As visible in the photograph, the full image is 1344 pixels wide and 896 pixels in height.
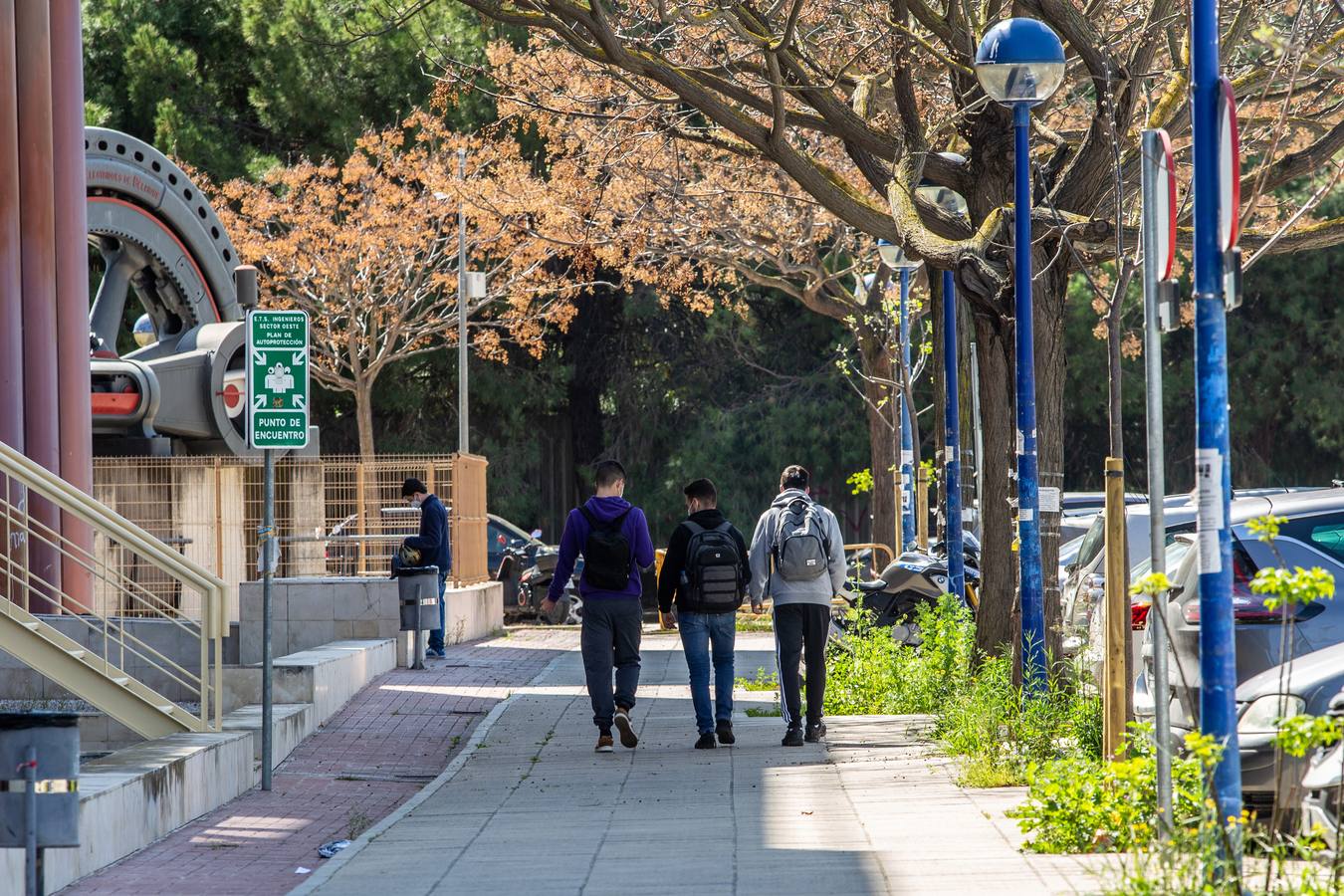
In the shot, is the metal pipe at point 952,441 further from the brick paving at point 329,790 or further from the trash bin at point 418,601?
the trash bin at point 418,601

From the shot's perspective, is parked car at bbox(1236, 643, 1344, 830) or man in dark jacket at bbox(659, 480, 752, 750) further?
man in dark jacket at bbox(659, 480, 752, 750)

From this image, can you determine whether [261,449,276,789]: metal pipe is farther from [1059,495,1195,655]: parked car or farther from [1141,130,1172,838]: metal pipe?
[1141,130,1172,838]: metal pipe

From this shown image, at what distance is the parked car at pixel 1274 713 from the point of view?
763 centimetres

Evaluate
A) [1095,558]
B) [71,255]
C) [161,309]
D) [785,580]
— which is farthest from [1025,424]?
[161,309]

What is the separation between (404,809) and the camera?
9.65m

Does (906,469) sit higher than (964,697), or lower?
higher

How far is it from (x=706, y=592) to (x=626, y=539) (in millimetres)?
628

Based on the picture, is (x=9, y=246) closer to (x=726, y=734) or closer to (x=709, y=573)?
(x=709, y=573)

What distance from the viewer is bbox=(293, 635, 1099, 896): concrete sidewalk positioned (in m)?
7.23

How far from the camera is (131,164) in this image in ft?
74.4

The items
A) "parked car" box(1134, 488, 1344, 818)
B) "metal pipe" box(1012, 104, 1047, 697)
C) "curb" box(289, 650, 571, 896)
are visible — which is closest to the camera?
"curb" box(289, 650, 571, 896)

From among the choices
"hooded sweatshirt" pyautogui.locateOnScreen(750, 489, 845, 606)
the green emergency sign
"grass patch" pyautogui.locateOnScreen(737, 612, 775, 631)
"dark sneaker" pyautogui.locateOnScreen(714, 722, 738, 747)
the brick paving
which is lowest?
"grass patch" pyautogui.locateOnScreen(737, 612, 775, 631)

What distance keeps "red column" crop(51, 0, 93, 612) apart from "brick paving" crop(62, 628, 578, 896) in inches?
146

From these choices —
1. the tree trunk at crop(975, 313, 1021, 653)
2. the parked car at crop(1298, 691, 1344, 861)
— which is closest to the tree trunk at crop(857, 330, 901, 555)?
the tree trunk at crop(975, 313, 1021, 653)
